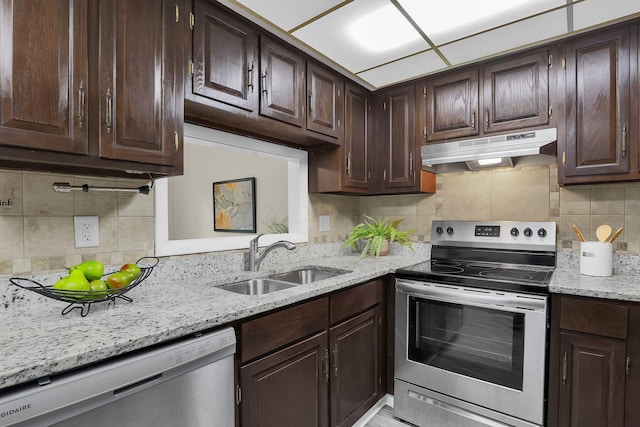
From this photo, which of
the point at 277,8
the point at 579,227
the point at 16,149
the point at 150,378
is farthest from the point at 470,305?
the point at 16,149

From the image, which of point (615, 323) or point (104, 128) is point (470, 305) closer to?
point (615, 323)

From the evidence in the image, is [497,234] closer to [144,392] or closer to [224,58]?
[224,58]

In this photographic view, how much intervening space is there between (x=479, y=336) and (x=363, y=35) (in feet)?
5.73

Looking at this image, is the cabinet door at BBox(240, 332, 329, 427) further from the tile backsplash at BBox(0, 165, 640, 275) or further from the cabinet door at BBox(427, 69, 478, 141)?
the cabinet door at BBox(427, 69, 478, 141)

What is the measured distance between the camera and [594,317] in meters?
1.54

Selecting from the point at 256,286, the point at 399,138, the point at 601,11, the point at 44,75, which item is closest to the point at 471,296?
the point at 256,286

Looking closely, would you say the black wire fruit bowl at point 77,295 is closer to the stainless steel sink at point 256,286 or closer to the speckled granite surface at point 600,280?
the stainless steel sink at point 256,286

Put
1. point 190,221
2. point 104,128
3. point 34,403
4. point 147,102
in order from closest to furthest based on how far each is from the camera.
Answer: point 34,403 → point 104,128 → point 147,102 → point 190,221

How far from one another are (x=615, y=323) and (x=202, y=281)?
1.93m

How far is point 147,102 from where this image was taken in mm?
1275

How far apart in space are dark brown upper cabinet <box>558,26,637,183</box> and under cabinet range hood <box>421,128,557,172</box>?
4.3 inches

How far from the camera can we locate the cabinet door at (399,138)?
2.49 m

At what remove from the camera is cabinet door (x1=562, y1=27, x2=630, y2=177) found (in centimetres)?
176

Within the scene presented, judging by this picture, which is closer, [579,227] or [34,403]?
[34,403]
